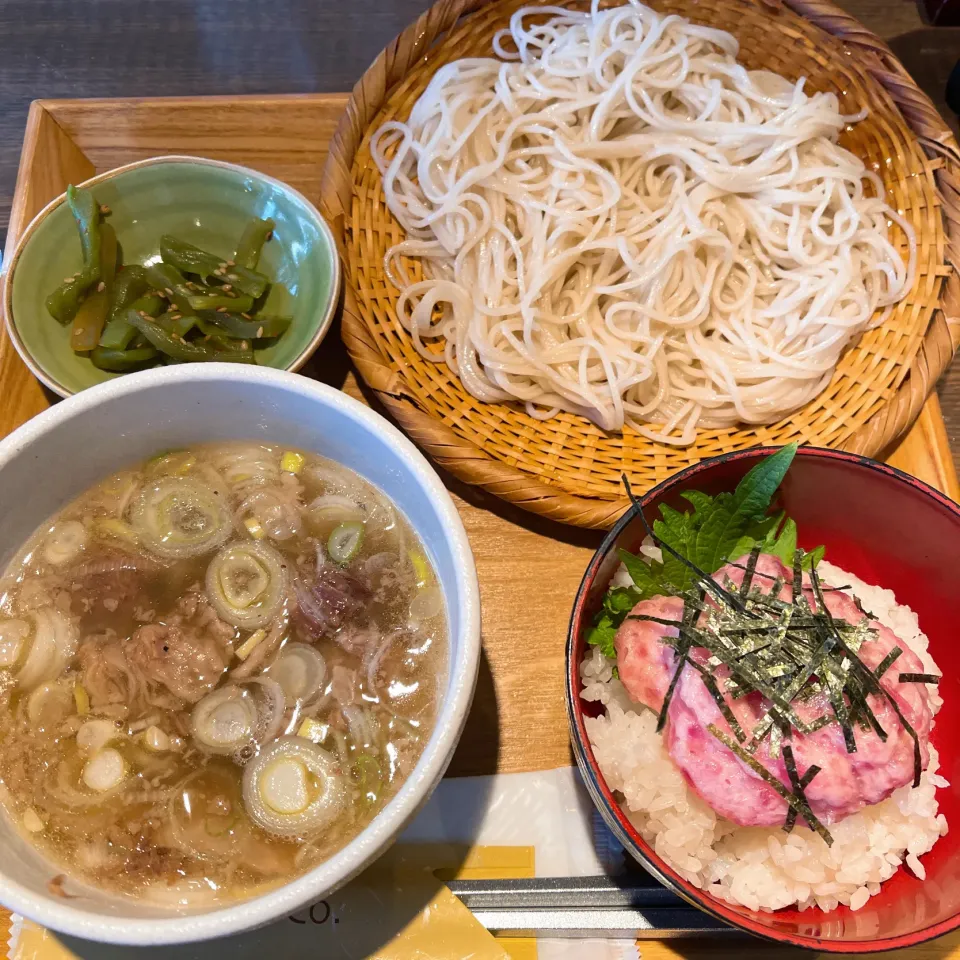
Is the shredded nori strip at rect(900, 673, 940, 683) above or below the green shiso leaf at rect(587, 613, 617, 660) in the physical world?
above

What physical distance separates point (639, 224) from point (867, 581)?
0.92 metres

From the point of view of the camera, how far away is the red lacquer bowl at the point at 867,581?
3.35 feet

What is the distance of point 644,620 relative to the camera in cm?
→ 116

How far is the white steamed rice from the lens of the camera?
43.5 inches

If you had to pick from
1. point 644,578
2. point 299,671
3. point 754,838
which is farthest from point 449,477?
point 754,838

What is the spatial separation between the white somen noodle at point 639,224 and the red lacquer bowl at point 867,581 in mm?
388

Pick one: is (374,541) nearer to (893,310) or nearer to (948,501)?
(948,501)

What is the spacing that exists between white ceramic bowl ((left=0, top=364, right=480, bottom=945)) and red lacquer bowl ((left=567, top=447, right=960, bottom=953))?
0.29 m

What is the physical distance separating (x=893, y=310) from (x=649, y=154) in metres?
0.65

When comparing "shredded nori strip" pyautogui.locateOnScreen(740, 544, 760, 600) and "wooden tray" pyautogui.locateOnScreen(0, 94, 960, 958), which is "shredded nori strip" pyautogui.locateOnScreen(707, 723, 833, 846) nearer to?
"shredded nori strip" pyautogui.locateOnScreen(740, 544, 760, 600)

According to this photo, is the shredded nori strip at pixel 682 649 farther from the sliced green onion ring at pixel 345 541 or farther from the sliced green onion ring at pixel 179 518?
the sliced green onion ring at pixel 179 518

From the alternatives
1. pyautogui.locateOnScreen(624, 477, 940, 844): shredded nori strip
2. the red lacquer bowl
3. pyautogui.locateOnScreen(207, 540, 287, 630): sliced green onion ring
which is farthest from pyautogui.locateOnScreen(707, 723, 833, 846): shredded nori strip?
pyautogui.locateOnScreen(207, 540, 287, 630): sliced green onion ring

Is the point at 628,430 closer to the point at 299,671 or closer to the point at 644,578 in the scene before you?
the point at 644,578

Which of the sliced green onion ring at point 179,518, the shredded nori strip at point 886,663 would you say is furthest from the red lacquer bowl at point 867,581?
the sliced green onion ring at point 179,518
